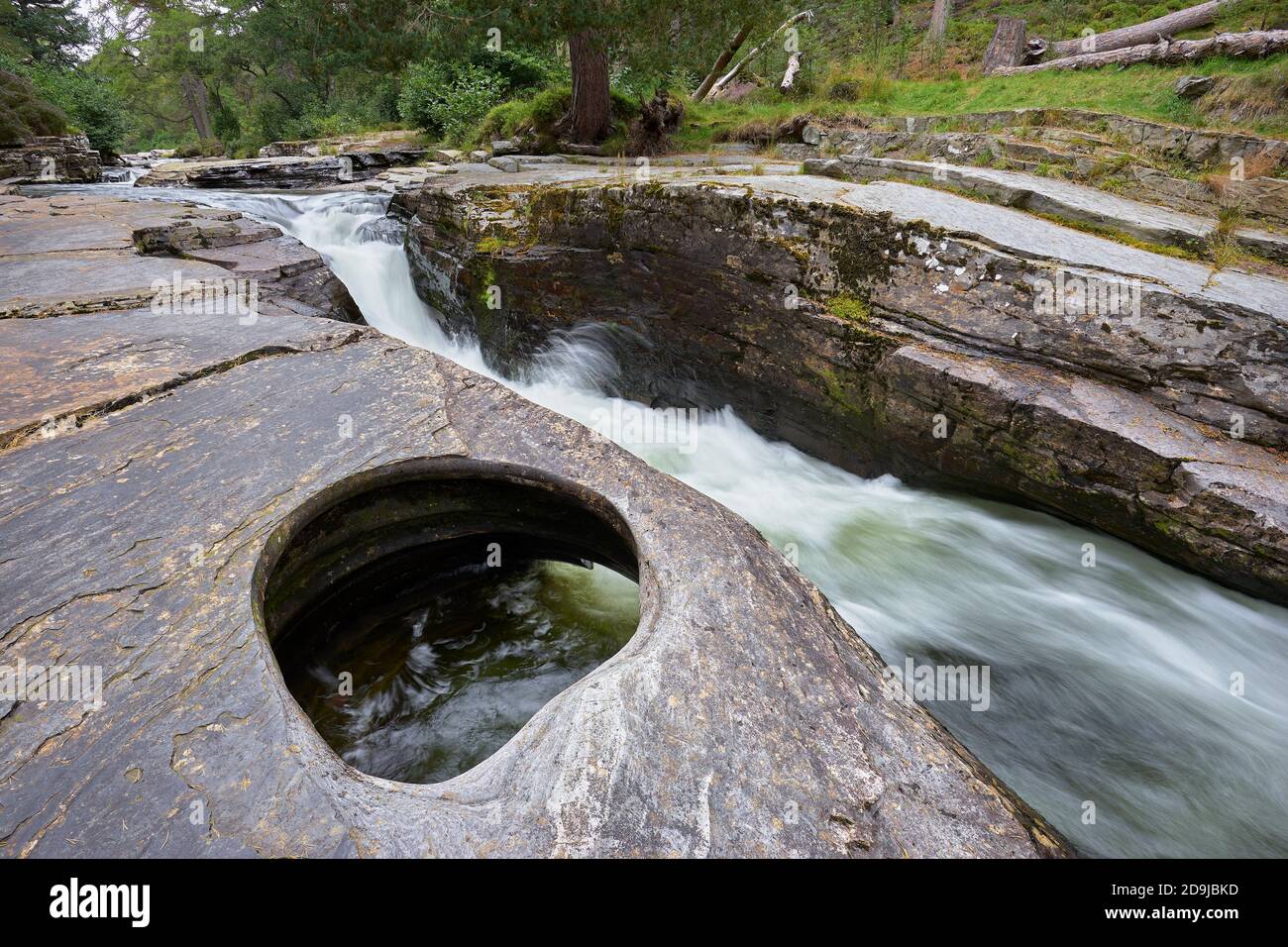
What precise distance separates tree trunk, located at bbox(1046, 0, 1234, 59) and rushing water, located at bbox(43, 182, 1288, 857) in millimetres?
13252

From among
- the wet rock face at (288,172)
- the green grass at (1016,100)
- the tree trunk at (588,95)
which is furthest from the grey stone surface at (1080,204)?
the wet rock face at (288,172)

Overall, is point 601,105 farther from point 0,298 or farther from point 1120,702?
point 1120,702

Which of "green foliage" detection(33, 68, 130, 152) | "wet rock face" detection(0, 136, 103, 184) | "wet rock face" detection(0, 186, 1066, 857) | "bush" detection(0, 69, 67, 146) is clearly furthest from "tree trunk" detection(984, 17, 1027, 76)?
"green foliage" detection(33, 68, 130, 152)

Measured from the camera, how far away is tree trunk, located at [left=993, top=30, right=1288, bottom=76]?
8.91 m

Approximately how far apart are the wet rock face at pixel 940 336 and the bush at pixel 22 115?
44.1ft

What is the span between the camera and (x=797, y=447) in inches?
219

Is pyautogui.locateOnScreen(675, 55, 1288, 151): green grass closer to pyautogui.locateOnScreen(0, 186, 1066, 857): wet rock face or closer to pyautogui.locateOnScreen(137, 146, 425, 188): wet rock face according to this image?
pyautogui.locateOnScreen(137, 146, 425, 188): wet rock face

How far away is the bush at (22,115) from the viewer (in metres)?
12.8

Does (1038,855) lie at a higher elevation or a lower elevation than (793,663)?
lower
